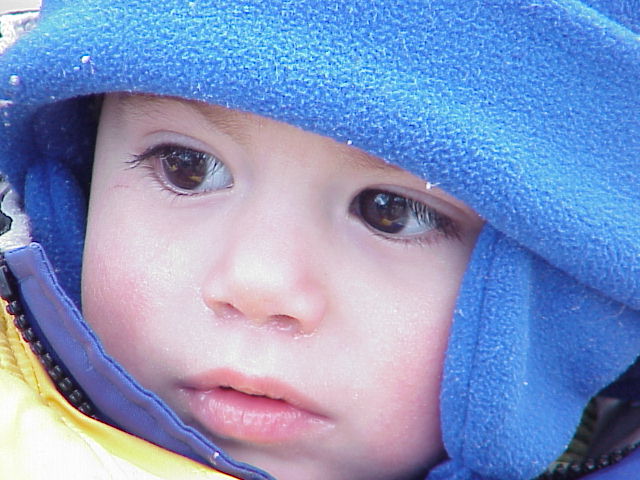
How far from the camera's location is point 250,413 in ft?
3.58

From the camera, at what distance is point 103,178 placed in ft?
4.00

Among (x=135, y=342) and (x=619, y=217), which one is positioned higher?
(x=619, y=217)

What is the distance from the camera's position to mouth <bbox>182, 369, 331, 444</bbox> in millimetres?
1088

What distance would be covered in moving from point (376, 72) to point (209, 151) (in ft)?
0.85

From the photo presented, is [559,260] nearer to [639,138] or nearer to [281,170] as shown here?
[639,138]

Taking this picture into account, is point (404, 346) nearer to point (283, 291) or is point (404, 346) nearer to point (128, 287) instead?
point (283, 291)

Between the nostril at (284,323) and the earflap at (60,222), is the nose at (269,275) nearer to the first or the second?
the nostril at (284,323)

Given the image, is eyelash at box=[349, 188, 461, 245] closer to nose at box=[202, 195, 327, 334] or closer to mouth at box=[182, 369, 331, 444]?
nose at box=[202, 195, 327, 334]

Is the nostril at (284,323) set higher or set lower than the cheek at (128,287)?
lower

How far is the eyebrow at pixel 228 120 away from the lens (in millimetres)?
1059

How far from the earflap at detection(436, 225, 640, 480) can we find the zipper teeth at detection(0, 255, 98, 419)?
40 cm

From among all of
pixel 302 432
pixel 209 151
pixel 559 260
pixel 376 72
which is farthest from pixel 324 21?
pixel 302 432

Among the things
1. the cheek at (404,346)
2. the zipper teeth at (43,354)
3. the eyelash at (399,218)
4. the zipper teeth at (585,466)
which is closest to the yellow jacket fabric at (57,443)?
the zipper teeth at (43,354)

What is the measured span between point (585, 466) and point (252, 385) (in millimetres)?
466
